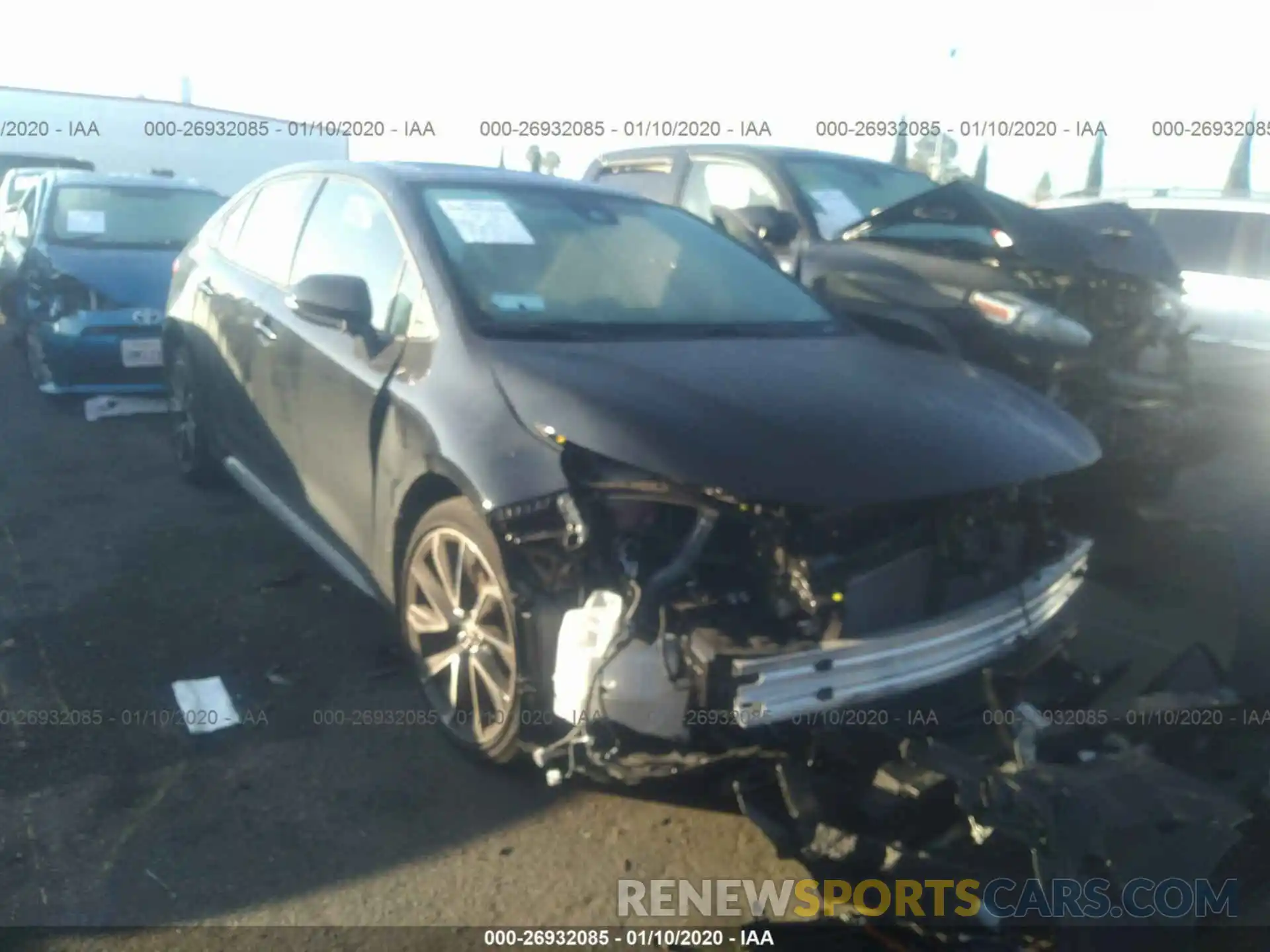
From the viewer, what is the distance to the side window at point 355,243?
3.81 m

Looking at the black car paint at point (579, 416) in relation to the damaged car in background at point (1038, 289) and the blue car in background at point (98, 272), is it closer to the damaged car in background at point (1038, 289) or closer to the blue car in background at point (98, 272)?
the damaged car in background at point (1038, 289)

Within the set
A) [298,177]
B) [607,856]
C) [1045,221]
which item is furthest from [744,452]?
[1045,221]

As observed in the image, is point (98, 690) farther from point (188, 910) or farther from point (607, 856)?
point (607, 856)

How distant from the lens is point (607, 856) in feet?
10.1

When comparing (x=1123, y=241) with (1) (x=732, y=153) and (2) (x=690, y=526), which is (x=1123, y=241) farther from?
(2) (x=690, y=526)

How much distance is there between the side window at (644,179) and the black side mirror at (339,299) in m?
3.59

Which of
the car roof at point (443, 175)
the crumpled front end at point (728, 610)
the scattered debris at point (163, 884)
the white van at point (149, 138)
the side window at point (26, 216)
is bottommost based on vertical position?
the white van at point (149, 138)

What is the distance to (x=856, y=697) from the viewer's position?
109 inches

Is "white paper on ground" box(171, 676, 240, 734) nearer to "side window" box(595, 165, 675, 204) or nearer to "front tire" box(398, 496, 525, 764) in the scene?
"front tire" box(398, 496, 525, 764)

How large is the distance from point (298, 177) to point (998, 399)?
3080 millimetres

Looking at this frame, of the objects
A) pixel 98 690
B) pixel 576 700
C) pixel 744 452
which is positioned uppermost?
pixel 744 452

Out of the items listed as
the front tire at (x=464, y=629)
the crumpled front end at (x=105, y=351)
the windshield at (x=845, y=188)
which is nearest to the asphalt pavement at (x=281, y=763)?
the front tire at (x=464, y=629)

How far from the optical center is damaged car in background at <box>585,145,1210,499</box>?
5.41 meters

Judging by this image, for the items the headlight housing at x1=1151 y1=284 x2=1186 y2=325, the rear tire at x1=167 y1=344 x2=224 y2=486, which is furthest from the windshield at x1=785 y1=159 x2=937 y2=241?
the rear tire at x1=167 y1=344 x2=224 y2=486
